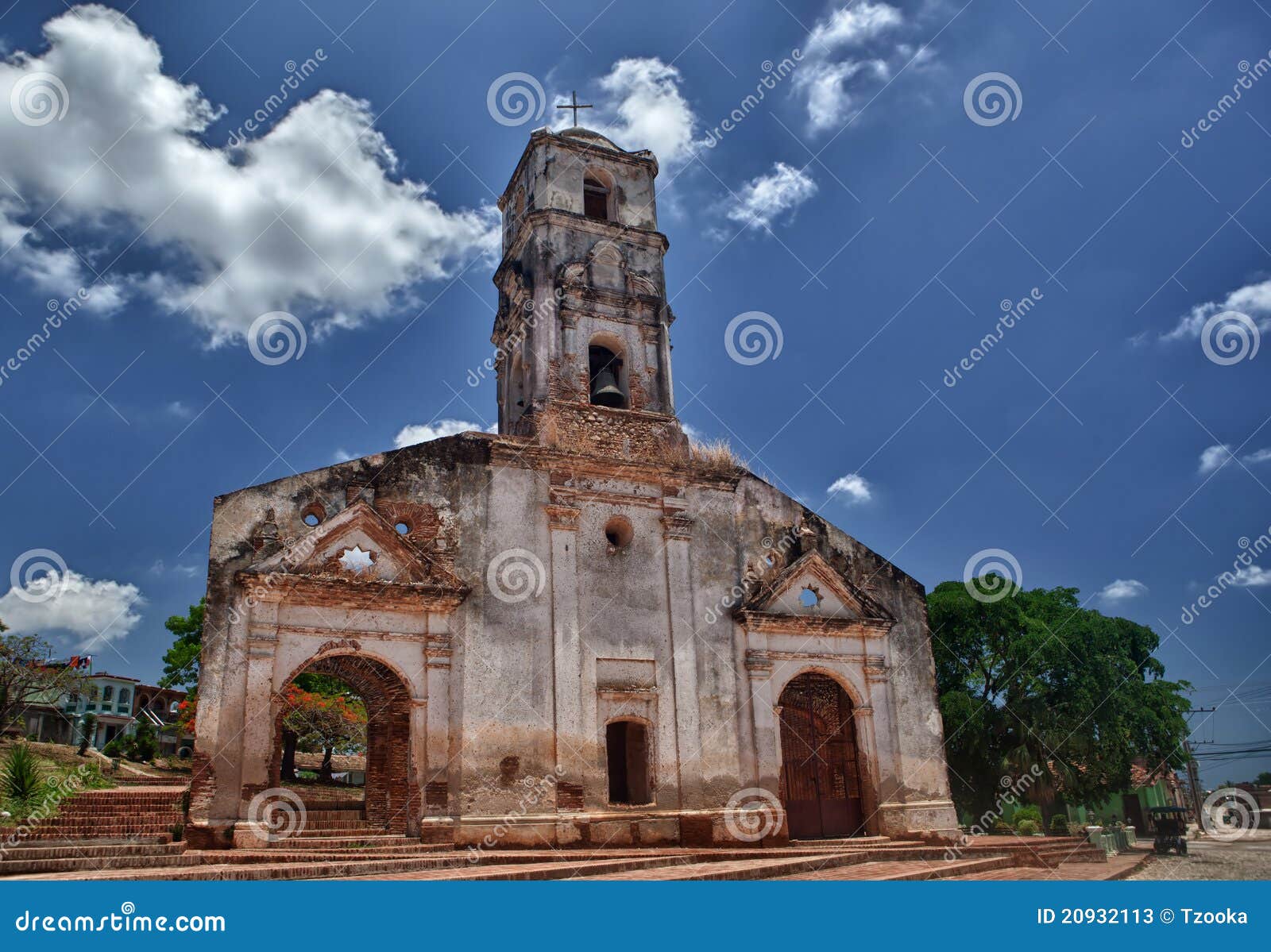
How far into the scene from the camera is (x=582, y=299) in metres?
18.2

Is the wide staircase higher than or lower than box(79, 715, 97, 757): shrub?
lower

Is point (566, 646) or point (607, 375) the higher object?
point (607, 375)

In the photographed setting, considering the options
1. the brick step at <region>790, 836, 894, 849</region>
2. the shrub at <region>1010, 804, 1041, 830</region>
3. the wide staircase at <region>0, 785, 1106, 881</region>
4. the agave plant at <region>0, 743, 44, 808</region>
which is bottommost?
the shrub at <region>1010, 804, 1041, 830</region>

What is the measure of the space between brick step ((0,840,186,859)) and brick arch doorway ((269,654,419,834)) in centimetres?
182

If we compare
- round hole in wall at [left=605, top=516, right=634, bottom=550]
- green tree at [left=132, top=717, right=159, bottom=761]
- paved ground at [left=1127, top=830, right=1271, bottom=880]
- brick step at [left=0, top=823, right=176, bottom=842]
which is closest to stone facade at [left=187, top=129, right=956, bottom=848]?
round hole in wall at [left=605, top=516, right=634, bottom=550]

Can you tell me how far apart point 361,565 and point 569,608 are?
10.9 feet

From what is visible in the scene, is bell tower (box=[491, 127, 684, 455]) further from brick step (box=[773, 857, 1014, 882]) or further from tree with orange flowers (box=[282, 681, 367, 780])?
tree with orange flowers (box=[282, 681, 367, 780])

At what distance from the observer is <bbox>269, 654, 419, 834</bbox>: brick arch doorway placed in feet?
46.5

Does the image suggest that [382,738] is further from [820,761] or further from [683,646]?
[820,761]

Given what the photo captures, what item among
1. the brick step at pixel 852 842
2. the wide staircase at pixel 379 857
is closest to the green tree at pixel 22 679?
the wide staircase at pixel 379 857

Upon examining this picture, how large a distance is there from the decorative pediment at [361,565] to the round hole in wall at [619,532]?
2870 millimetres

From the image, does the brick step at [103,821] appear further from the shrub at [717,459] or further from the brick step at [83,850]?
the shrub at [717,459]

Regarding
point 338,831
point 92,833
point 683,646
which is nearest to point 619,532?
point 683,646

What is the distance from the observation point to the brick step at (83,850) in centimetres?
1033
